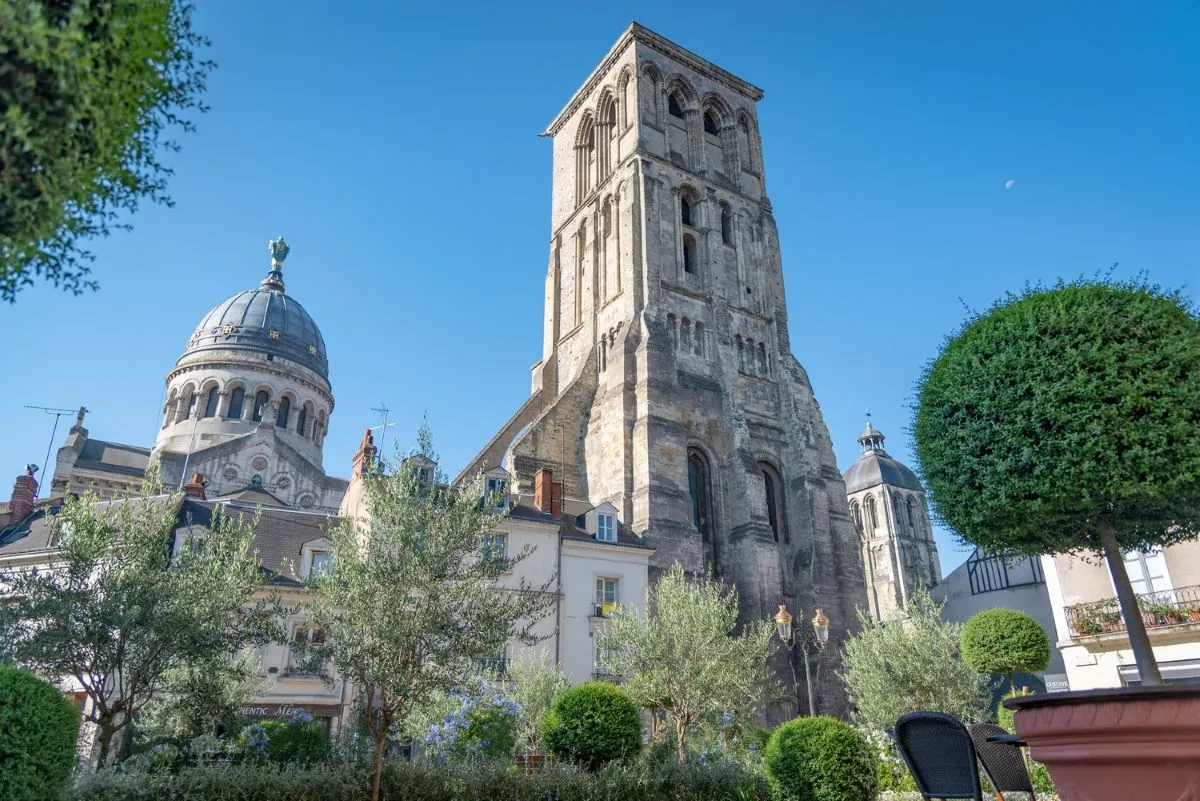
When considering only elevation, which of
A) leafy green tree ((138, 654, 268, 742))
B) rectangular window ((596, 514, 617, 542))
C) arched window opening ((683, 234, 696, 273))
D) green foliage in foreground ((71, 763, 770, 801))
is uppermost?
arched window opening ((683, 234, 696, 273))

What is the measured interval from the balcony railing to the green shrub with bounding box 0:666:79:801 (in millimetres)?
18167

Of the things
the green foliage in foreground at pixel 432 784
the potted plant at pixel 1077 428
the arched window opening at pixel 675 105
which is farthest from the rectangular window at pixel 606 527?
the arched window opening at pixel 675 105

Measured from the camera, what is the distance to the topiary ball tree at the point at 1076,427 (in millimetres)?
7129

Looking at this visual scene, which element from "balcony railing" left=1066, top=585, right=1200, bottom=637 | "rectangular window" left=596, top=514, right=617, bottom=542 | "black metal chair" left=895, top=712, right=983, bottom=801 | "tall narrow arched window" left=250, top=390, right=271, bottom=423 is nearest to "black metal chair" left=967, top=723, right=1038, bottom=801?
"black metal chair" left=895, top=712, right=983, bottom=801

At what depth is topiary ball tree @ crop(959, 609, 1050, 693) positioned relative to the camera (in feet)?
53.3

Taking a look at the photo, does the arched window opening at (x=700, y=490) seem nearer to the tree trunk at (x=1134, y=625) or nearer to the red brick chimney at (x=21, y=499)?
the tree trunk at (x=1134, y=625)

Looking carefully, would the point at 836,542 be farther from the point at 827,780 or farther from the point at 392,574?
the point at 392,574

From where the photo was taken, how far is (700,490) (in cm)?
2967

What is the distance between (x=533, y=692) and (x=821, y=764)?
7.06 meters

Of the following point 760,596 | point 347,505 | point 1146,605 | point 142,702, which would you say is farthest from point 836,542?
point 142,702

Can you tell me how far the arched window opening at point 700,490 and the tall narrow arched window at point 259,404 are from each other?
2667cm

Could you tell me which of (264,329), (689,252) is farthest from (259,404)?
(689,252)

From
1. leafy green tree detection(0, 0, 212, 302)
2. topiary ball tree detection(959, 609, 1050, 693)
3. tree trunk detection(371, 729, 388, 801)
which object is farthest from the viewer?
topiary ball tree detection(959, 609, 1050, 693)

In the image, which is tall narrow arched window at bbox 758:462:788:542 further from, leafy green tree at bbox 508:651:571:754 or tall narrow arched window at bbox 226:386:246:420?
tall narrow arched window at bbox 226:386:246:420
